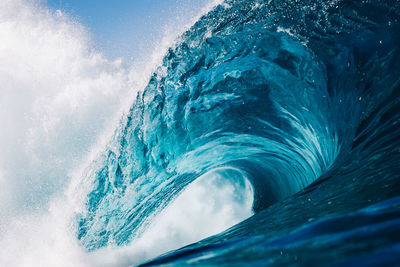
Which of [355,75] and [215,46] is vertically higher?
[215,46]

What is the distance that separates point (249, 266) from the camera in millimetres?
714

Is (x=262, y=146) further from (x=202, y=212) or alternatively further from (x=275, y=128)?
(x=202, y=212)

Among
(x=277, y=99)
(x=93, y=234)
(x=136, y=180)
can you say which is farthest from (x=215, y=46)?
(x=93, y=234)

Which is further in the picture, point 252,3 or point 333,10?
point 252,3

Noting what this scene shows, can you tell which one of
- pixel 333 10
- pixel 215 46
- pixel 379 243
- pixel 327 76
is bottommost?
pixel 379 243

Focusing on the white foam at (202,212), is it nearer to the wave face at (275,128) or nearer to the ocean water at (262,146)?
the ocean water at (262,146)

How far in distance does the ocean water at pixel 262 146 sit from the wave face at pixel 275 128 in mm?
12

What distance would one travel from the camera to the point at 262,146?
4930mm

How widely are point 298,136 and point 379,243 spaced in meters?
3.73

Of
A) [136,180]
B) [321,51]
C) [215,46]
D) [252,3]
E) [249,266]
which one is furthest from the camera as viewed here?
[136,180]

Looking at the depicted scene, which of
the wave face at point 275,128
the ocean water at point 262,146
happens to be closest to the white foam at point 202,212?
the ocean water at point 262,146

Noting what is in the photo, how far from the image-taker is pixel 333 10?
2857 millimetres

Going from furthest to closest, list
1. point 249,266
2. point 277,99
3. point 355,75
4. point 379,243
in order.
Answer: point 277,99 → point 355,75 → point 249,266 → point 379,243

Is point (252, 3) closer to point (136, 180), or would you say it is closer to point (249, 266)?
point (136, 180)
